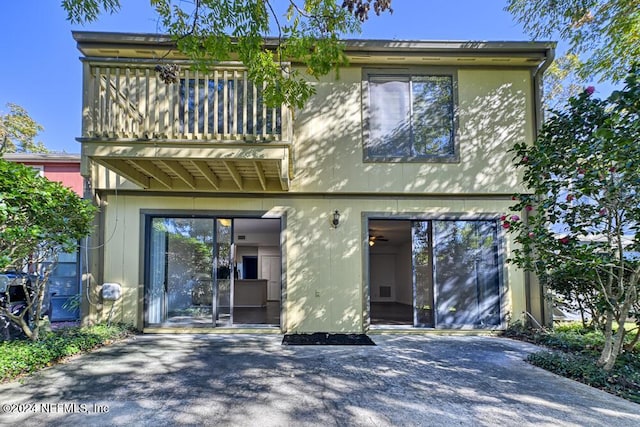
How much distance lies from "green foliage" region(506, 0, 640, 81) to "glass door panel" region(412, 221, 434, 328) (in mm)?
4783

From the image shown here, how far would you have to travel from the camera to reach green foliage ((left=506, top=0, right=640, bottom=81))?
6.54 metres

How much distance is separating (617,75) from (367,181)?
559cm

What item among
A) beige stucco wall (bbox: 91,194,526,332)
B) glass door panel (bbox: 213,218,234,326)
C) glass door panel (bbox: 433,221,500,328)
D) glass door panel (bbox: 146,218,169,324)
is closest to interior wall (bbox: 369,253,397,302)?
glass door panel (bbox: 433,221,500,328)

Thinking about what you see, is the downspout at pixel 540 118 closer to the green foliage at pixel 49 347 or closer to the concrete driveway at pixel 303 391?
the concrete driveway at pixel 303 391

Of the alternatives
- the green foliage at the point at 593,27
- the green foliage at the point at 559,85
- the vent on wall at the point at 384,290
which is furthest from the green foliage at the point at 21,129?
the green foliage at the point at 559,85

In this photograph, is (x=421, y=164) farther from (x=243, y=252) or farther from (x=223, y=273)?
(x=243, y=252)

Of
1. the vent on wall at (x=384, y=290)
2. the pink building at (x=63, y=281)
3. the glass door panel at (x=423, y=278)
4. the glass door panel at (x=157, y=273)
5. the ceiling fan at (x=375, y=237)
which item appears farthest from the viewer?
the vent on wall at (x=384, y=290)

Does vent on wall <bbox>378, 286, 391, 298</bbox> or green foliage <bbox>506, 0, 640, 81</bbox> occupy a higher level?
green foliage <bbox>506, 0, 640, 81</bbox>

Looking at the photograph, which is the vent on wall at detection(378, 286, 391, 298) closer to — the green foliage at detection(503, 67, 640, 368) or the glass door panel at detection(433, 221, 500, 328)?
the glass door panel at detection(433, 221, 500, 328)

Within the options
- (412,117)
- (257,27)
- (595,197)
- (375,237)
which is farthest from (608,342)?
(375,237)

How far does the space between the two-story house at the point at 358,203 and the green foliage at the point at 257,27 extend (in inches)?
80.8

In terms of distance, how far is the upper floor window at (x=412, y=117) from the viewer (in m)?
6.85

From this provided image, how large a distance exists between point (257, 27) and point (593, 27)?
7.07 metres

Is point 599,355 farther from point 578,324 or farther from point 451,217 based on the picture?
point 451,217
